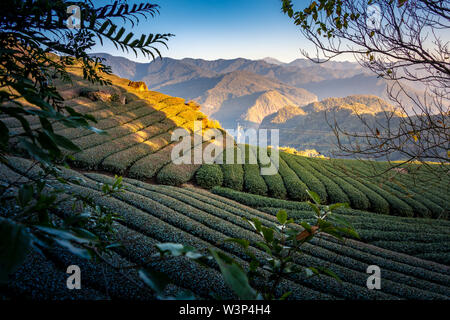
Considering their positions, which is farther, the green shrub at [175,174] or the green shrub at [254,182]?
the green shrub at [254,182]

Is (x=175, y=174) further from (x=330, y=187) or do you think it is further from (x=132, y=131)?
(x=330, y=187)

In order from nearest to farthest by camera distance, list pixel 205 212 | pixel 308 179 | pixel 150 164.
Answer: pixel 205 212, pixel 150 164, pixel 308 179

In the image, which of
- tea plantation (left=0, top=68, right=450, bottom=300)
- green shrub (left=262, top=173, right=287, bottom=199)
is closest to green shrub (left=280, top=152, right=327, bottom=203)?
tea plantation (left=0, top=68, right=450, bottom=300)

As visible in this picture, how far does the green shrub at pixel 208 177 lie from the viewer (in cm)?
900

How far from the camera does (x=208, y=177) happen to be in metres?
9.12

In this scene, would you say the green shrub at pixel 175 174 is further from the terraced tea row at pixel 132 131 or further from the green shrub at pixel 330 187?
the green shrub at pixel 330 187

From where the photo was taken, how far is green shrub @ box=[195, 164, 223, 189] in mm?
9000

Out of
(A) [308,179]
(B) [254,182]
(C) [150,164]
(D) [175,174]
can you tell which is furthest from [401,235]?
(C) [150,164]

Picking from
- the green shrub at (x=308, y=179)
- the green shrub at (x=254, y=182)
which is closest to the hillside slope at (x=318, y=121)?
the green shrub at (x=308, y=179)

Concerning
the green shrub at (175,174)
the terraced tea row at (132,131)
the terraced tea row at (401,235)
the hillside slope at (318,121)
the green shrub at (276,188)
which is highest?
the hillside slope at (318,121)

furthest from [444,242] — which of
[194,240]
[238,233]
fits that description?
[194,240]

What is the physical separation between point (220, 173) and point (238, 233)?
5996 mm

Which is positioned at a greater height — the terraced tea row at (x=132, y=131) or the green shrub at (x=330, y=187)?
the terraced tea row at (x=132, y=131)
